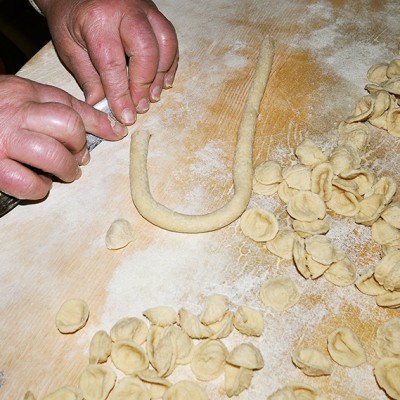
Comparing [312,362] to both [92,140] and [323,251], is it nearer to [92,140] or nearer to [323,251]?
[323,251]

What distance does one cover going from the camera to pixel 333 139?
173cm

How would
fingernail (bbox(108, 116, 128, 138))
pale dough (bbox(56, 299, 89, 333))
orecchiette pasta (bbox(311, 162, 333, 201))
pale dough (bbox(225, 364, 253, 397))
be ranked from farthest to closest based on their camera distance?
fingernail (bbox(108, 116, 128, 138)) → orecchiette pasta (bbox(311, 162, 333, 201)) → pale dough (bbox(56, 299, 89, 333)) → pale dough (bbox(225, 364, 253, 397))

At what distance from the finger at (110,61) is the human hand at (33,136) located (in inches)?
7.9

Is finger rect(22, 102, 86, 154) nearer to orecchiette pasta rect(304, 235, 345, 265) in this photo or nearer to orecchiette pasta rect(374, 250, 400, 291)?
orecchiette pasta rect(304, 235, 345, 265)

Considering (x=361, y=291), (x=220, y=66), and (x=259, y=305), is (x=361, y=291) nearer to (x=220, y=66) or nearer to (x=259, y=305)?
(x=259, y=305)

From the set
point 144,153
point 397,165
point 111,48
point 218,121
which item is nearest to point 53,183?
point 144,153

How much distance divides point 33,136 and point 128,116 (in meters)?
0.43

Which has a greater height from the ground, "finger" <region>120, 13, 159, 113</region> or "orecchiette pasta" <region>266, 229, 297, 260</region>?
"finger" <region>120, 13, 159, 113</region>

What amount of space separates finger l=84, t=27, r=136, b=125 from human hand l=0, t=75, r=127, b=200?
0.66ft

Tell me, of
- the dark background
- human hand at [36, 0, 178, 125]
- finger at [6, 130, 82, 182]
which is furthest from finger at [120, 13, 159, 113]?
the dark background

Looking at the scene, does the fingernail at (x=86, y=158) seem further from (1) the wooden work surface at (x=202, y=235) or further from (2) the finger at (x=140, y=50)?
(2) the finger at (x=140, y=50)

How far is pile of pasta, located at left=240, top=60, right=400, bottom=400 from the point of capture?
1251 mm

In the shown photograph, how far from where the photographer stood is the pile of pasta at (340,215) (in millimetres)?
1251

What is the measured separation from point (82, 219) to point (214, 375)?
2.39 feet
